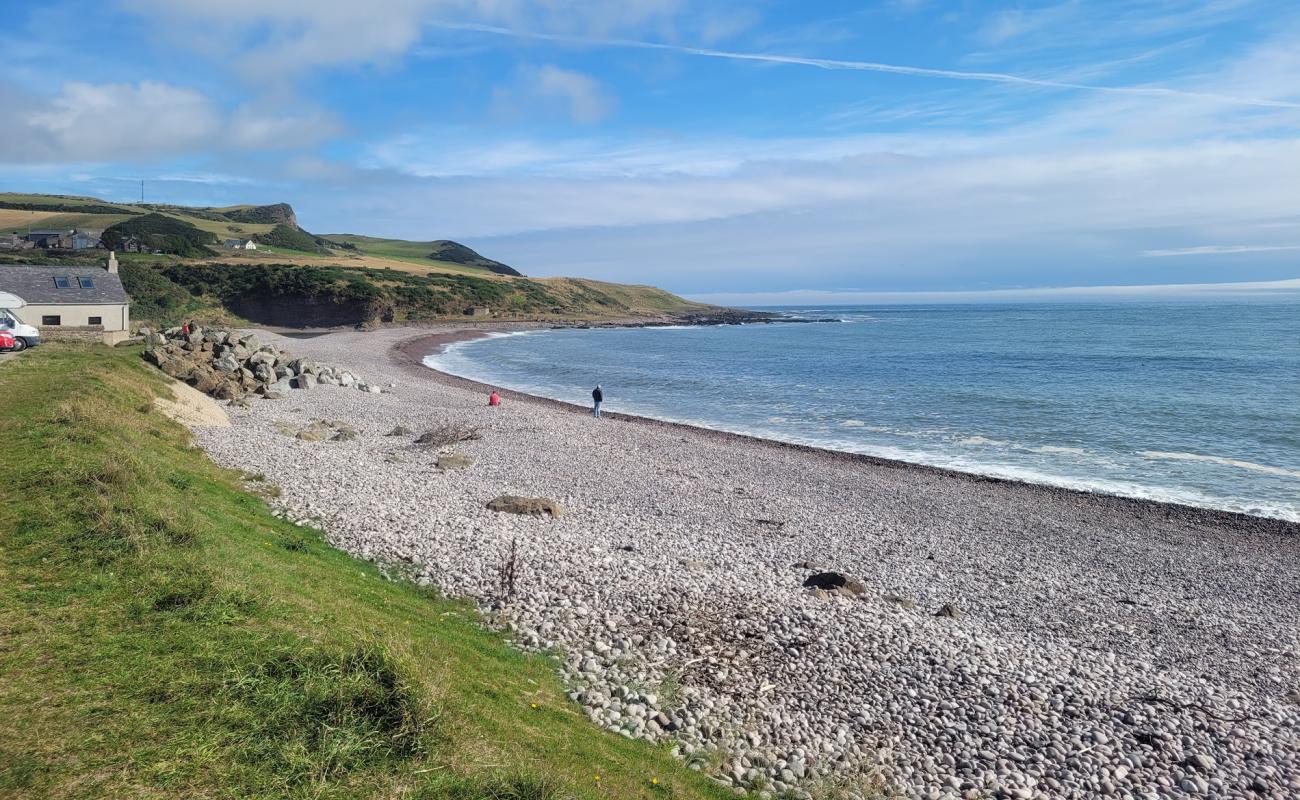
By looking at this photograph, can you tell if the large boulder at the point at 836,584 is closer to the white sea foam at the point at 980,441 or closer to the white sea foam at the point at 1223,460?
the white sea foam at the point at 980,441

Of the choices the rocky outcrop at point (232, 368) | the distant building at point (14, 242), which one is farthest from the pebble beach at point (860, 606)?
the distant building at point (14, 242)

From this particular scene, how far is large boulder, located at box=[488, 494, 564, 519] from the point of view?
19203 millimetres

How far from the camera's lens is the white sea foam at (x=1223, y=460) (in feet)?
93.7

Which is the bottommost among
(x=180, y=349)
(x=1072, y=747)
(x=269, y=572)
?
(x=1072, y=747)

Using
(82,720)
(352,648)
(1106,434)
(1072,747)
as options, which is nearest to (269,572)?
(352,648)

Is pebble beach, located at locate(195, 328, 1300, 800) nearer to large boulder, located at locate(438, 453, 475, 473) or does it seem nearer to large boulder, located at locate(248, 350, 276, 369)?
large boulder, located at locate(438, 453, 475, 473)

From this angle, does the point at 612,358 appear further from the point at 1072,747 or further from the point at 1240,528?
the point at 1072,747

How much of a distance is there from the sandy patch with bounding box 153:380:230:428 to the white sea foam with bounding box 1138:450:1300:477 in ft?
119

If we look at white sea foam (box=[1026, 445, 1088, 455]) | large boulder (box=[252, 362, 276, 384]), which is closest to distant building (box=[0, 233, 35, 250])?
large boulder (box=[252, 362, 276, 384])

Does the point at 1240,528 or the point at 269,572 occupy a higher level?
the point at 269,572

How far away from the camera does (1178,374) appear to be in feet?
186

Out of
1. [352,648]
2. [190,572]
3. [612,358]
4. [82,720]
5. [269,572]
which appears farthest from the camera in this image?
[612,358]

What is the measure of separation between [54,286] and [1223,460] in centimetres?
5839

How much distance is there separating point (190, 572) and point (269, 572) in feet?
5.58
